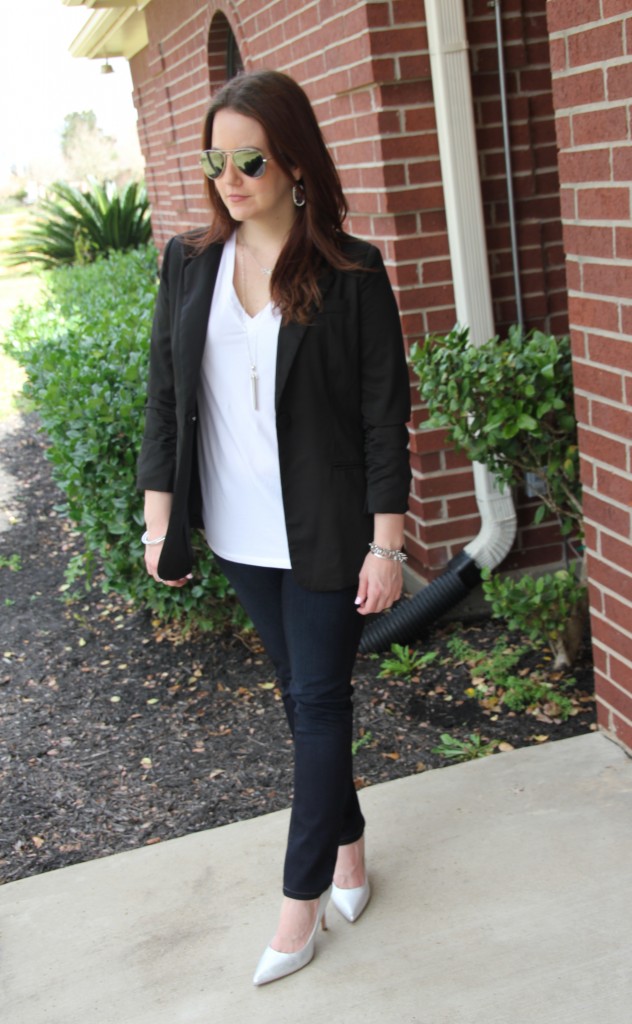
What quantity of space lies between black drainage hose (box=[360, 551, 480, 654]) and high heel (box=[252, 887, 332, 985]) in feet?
6.39

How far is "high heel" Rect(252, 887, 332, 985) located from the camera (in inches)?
100

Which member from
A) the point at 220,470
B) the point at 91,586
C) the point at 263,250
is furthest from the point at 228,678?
the point at 263,250

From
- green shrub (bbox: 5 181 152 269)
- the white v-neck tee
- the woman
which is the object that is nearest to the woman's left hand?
the woman

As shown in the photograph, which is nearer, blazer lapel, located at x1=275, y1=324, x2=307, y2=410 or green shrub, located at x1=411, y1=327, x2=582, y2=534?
blazer lapel, located at x1=275, y1=324, x2=307, y2=410

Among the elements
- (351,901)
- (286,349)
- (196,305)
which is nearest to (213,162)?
(196,305)

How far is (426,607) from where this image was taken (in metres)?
4.46

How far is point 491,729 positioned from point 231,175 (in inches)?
84.4

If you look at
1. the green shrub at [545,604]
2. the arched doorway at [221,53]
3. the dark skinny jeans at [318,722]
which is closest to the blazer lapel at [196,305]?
the dark skinny jeans at [318,722]

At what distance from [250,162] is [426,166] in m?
2.04

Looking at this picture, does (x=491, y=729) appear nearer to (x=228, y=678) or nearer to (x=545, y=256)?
(x=228, y=678)

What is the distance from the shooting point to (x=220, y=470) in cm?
259

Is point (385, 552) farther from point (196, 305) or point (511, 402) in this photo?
point (511, 402)

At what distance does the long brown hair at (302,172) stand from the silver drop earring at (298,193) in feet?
0.05

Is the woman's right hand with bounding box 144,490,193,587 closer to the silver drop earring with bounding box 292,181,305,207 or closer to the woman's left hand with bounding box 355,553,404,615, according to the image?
the woman's left hand with bounding box 355,553,404,615
